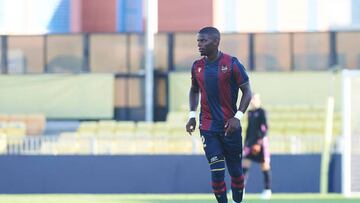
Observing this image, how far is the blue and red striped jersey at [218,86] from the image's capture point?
27.2 ft

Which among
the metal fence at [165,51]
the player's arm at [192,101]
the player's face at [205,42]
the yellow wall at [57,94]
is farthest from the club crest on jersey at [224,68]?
the yellow wall at [57,94]

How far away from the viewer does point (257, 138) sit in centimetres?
1478

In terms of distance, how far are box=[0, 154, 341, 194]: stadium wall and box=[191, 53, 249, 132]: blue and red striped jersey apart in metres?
9.10

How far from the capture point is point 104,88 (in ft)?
85.5

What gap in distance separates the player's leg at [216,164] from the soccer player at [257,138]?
6.27m

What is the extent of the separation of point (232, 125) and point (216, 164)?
1.32 ft

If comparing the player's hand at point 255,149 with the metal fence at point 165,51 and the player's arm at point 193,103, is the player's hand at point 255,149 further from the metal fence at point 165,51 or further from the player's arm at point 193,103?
the metal fence at point 165,51

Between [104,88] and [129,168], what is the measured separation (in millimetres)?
8678

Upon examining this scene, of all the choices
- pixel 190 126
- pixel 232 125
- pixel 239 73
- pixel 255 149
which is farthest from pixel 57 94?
pixel 232 125

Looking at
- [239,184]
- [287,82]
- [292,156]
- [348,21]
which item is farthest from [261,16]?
[239,184]

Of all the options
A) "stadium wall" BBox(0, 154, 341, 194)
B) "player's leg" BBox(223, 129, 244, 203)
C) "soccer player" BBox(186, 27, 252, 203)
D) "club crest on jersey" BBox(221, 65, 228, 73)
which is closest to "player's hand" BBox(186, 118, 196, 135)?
"soccer player" BBox(186, 27, 252, 203)

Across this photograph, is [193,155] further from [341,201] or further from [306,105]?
[306,105]

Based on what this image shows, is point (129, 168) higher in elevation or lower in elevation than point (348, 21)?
lower

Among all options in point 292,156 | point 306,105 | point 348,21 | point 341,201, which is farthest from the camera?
point 348,21
